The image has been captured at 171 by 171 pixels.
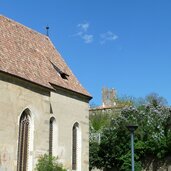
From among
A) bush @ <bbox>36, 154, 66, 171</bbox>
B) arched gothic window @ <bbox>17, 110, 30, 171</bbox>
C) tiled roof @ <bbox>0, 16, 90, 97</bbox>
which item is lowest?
bush @ <bbox>36, 154, 66, 171</bbox>

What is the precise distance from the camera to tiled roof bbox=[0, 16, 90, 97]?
2267 centimetres

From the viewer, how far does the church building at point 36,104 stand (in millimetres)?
20719

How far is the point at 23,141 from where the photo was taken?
21.6m

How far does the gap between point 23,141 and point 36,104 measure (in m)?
2.14

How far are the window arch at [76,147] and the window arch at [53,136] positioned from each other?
2058 mm

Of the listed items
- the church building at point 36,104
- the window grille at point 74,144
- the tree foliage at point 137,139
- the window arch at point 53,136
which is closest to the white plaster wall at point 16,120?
the church building at point 36,104

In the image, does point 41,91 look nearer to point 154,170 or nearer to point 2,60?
point 2,60

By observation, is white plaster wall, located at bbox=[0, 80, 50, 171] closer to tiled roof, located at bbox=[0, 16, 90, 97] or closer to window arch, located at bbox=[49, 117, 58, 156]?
tiled roof, located at bbox=[0, 16, 90, 97]

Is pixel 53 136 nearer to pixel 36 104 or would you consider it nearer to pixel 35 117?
pixel 35 117

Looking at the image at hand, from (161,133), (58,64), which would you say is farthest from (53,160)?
(161,133)

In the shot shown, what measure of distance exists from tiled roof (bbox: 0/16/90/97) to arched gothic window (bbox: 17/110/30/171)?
2.12 metres

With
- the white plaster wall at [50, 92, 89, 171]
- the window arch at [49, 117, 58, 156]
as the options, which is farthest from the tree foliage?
the window arch at [49, 117, 58, 156]

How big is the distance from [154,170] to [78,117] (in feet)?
Result: 35.0

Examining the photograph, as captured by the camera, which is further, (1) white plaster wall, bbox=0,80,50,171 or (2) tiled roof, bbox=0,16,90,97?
(2) tiled roof, bbox=0,16,90,97
